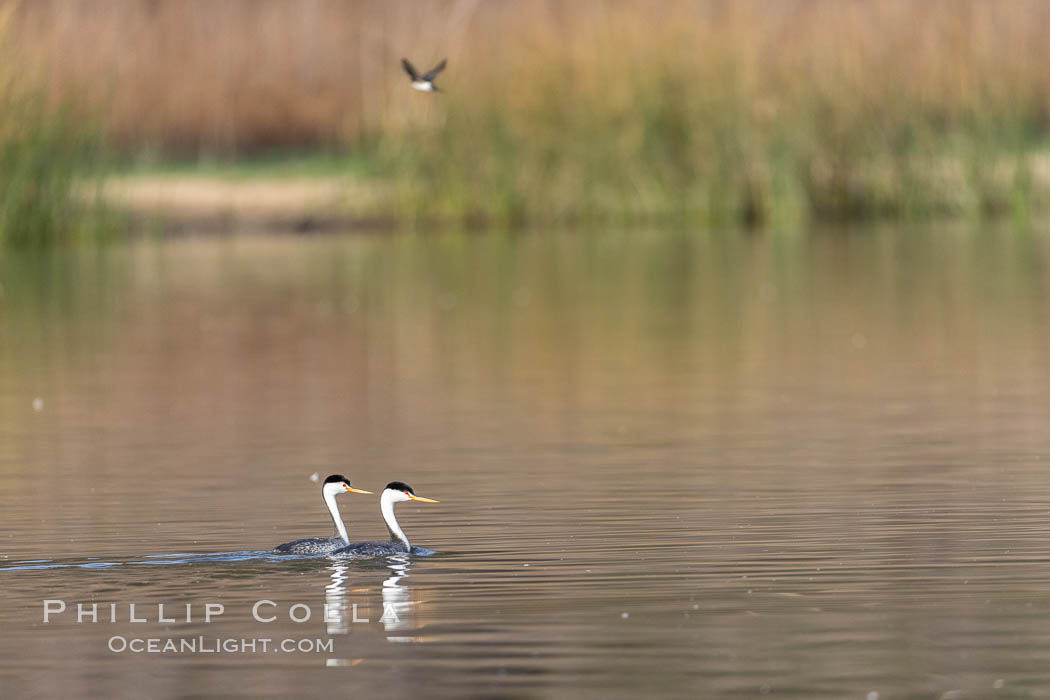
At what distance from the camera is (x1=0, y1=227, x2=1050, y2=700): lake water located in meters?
6.68

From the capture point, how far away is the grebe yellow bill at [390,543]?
8336 millimetres

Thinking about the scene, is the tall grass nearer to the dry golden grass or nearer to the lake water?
the dry golden grass

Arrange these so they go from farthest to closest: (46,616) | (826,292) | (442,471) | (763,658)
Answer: (826,292) < (442,471) < (46,616) < (763,658)

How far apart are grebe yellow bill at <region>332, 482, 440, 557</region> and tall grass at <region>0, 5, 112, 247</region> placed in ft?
61.7

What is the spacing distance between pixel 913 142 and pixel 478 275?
8.89m

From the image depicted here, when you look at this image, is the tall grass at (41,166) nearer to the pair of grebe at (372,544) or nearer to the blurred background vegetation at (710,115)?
the blurred background vegetation at (710,115)

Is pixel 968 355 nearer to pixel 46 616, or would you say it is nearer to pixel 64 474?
pixel 64 474

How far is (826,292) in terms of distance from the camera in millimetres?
20828

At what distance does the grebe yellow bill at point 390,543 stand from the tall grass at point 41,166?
18.8m

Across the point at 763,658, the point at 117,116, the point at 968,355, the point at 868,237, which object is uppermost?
the point at 117,116

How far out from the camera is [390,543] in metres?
8.38

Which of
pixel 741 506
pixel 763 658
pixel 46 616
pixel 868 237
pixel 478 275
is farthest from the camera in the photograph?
pixel 868 237

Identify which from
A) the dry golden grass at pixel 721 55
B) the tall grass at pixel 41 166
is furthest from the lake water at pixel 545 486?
the dry golden grass at pixel 721 55

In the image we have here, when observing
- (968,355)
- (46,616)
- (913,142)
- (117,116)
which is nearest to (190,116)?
(117,116)
